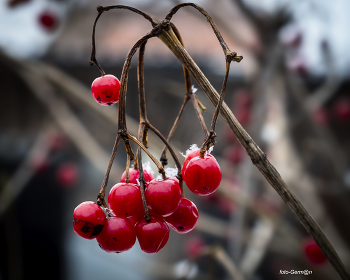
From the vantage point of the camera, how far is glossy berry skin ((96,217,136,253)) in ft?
1.20

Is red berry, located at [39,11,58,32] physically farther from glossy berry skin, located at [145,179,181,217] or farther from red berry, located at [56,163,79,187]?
glossy berry skin, located at [145,179,181,217]

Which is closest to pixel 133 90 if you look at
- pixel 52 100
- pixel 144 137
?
pixel 52 100

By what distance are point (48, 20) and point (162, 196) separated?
1.84m

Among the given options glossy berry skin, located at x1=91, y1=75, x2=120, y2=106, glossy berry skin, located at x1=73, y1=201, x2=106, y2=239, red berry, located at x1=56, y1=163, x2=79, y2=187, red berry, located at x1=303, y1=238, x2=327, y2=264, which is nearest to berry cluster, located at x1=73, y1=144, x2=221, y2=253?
glossy berry skin, located at x1=73, y1=201, x2=106, y2=239

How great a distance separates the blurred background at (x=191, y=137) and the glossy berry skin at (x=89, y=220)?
44cm

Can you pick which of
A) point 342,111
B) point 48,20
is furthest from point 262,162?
point 342,111

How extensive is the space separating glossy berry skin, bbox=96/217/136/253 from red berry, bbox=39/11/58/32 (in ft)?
5.90

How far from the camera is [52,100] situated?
5.22 ft

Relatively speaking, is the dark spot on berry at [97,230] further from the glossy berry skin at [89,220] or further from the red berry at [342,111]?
the red berry at [342,111]

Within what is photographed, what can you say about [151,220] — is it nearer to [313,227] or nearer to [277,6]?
[313,227]

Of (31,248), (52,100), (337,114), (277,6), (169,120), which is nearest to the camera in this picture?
(277,6)

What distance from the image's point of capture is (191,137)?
3002mm

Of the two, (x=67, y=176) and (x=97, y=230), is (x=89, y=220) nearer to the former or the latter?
(x=97, y=230)

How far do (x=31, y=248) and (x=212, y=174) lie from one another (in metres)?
3.15
